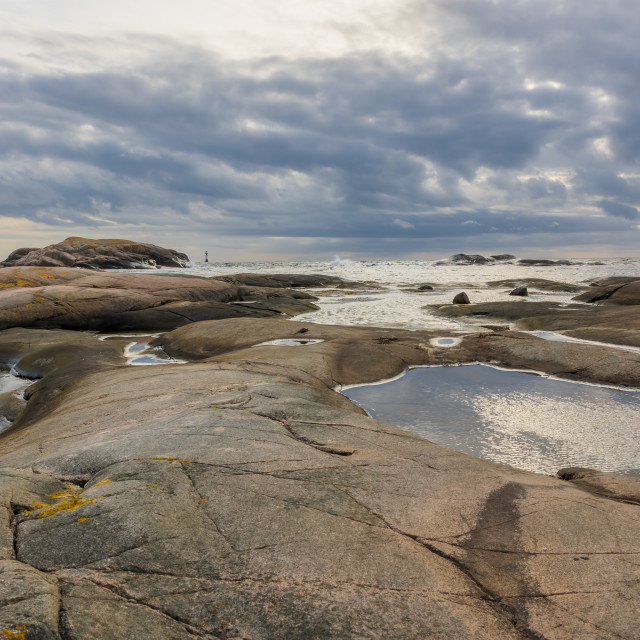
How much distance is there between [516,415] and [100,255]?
73025mm

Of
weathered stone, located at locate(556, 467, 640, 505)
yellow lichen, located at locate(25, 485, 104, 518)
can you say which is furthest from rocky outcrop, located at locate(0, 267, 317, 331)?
weathered stone, located at locate(556, 467, 640, 505)

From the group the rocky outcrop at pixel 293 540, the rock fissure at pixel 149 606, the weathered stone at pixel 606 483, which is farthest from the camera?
the weathered stone at pixel 606 483

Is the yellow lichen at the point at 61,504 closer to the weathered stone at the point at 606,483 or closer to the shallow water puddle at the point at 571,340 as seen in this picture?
the weathered stone at the point at 606,483

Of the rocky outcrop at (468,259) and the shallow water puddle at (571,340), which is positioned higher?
the rocky outcrop at (468,259)

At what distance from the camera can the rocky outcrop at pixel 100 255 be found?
70.1 metres

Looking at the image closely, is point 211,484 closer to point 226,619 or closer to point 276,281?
point 226,619

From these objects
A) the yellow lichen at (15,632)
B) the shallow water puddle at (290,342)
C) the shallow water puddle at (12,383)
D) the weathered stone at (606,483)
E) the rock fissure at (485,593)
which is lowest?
the shallow water puddle at (12,383)

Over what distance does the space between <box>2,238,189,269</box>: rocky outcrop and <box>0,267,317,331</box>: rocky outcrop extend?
149 feet

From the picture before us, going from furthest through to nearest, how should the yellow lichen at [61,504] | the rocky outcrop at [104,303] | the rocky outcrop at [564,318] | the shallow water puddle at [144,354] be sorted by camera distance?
the rocky outcrop at [104,303] < the rocky outcrop at [564,318] < the shallow water puddle at [144,354] < the yellow lichen at [61,504]

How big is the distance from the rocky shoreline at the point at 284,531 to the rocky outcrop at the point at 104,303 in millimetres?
13309

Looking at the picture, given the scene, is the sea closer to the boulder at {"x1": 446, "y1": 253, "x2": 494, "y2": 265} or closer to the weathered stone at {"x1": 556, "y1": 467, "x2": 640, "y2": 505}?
the weathered stone at {"x1": 556, "y1": 467, "x2": 640, "y2": 505}

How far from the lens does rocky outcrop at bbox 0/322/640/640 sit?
10.2 feet

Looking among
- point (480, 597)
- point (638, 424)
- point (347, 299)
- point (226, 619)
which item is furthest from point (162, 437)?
point (347, 299)

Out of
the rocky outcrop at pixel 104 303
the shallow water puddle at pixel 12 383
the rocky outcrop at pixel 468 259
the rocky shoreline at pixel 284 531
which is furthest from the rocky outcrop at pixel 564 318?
the rocky outcrop at pixel 468 259
